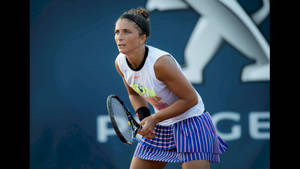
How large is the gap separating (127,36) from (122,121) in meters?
0.57

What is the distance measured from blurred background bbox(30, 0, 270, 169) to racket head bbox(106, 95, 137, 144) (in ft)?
5.94

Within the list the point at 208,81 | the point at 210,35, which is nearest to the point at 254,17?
the point at 210,35

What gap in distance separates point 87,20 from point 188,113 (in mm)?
2164

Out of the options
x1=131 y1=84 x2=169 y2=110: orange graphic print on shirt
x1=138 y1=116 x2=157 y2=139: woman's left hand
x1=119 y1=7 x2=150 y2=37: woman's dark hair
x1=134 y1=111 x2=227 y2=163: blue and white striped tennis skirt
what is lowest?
x1=134 y1=111 x2=227 y2=163: blue and white striped tennis skirt

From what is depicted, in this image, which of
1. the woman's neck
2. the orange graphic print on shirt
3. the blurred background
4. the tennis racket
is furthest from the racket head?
the blurred background

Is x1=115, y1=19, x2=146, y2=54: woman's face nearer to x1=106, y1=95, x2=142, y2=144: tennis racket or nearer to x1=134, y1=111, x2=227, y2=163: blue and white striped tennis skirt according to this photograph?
x1=106, y1=95, x2=142, y2=144: tennis racket

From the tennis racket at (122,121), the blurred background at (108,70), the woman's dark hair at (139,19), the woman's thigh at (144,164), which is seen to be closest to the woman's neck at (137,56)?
the woman's dark hair at (139,19)

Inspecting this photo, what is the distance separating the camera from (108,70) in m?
4.55

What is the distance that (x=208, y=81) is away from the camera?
4.54 m

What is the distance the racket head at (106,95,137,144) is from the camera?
2.40 m

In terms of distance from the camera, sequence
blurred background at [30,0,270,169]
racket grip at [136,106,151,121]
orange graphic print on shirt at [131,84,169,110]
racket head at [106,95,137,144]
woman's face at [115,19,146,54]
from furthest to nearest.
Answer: blurred background at [30,0,270,169]
racket grip at [136,106,151,121]
orange graphic print on shirt at [131,84,169,110]
woman's face at [115,19,146,54]
racket head at [106,95,137,144]

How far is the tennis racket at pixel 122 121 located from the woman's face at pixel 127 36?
1.12 feet

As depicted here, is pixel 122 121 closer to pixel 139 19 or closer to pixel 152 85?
pixel 152 85

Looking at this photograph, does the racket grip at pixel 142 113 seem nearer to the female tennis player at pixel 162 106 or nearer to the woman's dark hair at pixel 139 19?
the female tennis player at pixel 162 106
